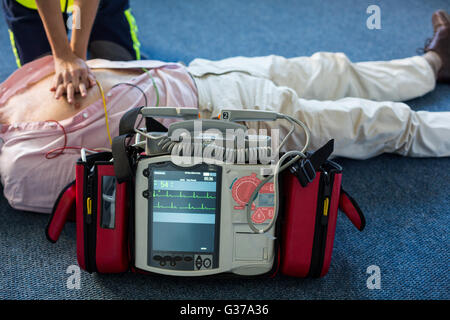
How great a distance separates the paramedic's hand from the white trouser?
0.29 metres

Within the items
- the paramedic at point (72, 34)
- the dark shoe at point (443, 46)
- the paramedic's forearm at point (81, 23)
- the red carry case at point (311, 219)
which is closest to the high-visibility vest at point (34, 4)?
the paramedic at point (72, 34)

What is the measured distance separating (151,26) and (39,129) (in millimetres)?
1252

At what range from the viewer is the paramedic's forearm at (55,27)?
1.16 m

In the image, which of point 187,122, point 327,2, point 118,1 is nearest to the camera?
point 187,122

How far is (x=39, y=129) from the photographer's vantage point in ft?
3.58

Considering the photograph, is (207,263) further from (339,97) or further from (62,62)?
(339,97)

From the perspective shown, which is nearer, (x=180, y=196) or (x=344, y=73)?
(x=180, y=196)

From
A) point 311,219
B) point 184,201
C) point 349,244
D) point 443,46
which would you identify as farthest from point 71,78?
point 443,46

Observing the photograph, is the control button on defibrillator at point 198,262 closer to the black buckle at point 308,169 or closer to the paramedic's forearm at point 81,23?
the black buckle at point 308,169

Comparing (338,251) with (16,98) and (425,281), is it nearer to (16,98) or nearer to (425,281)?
(425,281)

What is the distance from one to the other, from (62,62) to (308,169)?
2.31 feet

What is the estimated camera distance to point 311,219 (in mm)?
940
